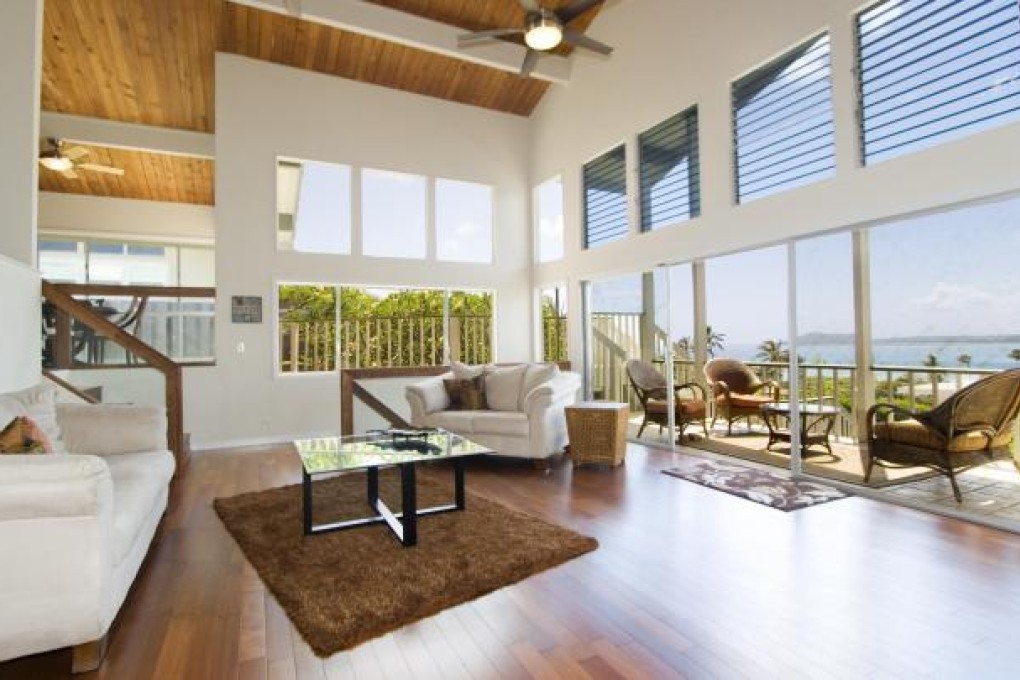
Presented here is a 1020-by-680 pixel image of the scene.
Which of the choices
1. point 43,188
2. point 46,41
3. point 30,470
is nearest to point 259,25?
point 46,41

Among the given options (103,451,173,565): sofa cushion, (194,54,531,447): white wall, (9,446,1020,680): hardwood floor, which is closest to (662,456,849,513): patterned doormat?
(9,446,1020,680): hardwood floor

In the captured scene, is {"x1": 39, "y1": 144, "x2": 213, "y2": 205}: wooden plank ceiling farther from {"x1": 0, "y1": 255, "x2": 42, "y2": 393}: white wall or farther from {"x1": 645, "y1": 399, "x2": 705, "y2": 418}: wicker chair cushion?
{"x1": 645, "y1": 399, "x2": 705, "y2": 418}: wicker chair cushion

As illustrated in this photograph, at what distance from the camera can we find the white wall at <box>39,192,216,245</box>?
8.04 m

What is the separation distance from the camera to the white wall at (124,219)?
26.4 ft

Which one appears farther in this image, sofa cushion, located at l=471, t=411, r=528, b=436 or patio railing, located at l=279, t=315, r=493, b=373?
patio railing, located at l=279, t=315, r=493, b=373

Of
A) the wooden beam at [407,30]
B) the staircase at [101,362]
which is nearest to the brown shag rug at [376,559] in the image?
the staircase at [101,362]

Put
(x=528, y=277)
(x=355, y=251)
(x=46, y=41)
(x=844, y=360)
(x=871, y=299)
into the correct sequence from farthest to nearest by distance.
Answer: (x=528, y=277) → (x=355, y=251) → (x=46, y=41) → (x=844, y=360) → (x=871, y=299)

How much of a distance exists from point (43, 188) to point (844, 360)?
10.7 meters

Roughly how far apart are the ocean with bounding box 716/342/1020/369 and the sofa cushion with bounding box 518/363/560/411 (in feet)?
6.87

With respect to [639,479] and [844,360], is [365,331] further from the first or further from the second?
[844,360]

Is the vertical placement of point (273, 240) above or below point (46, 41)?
below

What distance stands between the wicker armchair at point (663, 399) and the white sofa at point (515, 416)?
842 millimetres

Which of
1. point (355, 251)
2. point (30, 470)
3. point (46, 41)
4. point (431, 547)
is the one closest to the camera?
point (30, 470)

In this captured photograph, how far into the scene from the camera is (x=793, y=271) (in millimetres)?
4195
